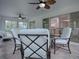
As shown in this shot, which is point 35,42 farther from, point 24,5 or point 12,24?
point 12,24

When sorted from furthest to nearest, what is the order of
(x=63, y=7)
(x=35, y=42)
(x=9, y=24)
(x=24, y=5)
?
1. (x=9, y=24)
2. (x=24, y=5)
3. (x=63, y=7)
4. (x=35, y=42)

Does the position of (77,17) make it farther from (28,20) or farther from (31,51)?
(28,20)

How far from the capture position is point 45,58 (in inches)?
119

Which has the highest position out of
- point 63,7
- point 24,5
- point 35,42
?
point 24,5

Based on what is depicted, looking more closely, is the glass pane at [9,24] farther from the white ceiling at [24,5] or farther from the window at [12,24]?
the white ceiling at [24,5]

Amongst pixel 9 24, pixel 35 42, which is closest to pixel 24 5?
pixel 35 42

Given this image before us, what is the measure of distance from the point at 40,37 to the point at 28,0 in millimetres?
5667

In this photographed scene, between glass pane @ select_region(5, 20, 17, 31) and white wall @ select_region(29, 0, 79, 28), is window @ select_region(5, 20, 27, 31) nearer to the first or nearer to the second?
glass pane @ select_region(5, 20, 17, 31)

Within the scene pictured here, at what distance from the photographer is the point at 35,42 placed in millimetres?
2873

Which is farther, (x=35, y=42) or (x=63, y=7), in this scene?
(x=63, y=7)

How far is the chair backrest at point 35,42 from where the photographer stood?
9.17 feet

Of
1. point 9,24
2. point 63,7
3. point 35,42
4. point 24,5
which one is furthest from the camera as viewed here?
point 9,24

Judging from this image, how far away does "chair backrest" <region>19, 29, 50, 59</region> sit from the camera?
110 inches

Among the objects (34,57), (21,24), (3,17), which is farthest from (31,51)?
(21,24)
